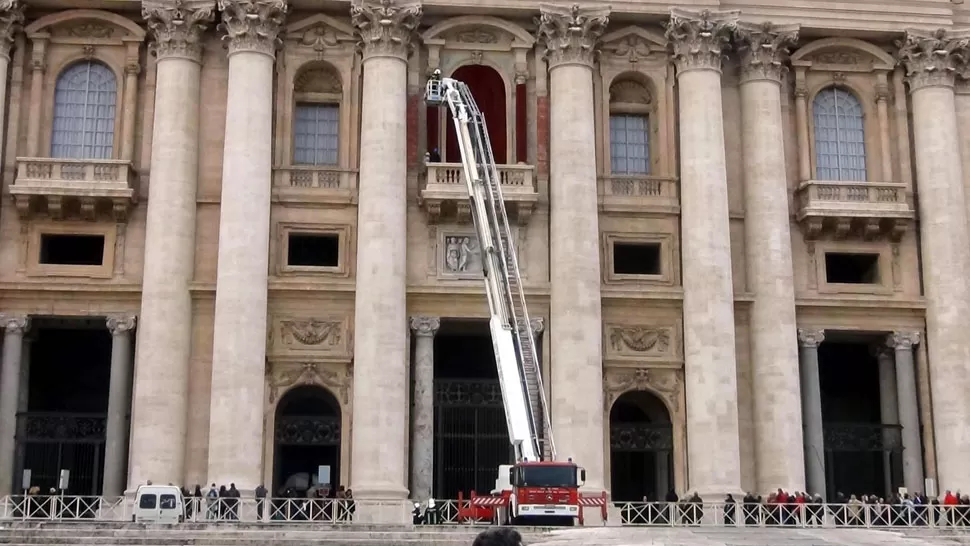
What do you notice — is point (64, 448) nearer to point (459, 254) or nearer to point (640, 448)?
point (459, 254)

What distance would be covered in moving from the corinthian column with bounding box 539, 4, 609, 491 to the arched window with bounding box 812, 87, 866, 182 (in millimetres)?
7237

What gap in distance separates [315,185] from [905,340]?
56.7 feet

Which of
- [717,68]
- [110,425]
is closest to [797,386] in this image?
[717,68]

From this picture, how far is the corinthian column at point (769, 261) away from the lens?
35719 mm

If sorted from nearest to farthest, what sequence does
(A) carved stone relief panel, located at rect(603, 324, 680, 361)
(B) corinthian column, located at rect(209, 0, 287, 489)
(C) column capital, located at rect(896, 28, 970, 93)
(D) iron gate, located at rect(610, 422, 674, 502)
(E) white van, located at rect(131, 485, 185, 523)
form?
(E) white van, located at rect(131, 485, 185, 523) < (B) corinthian column, located at rect(209, 0, 287, 489) < (A) carved stone relief panel, located at rect(603, 324, 680, 361) < (D) iron gate, located at rect(610, 422, 674, 502) < (C) column capital, located at rect(896, 28, 970, 93)

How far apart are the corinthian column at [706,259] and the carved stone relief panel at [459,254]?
4.87m

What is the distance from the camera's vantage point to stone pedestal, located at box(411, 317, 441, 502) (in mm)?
34812

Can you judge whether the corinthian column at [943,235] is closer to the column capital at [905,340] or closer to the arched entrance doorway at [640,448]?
the column capital at [905,340]

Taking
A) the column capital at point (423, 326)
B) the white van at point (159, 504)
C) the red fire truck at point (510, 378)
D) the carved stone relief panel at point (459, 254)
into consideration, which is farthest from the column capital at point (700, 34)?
the white van at point (159, 504)

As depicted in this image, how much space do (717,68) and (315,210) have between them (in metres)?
12.1

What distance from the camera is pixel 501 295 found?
29641 mm

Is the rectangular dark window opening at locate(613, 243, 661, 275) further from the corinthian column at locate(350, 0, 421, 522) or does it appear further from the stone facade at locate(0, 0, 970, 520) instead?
the corinthian column at locate(350, 0, 421, 522)

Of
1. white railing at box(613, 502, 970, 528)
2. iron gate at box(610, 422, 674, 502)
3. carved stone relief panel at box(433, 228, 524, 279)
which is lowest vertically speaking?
white railing at box(613, 502, 970, 528)

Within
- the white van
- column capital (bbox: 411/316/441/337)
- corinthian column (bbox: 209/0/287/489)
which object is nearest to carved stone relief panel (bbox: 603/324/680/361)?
column capital (bbox: 411/316/441/337)
